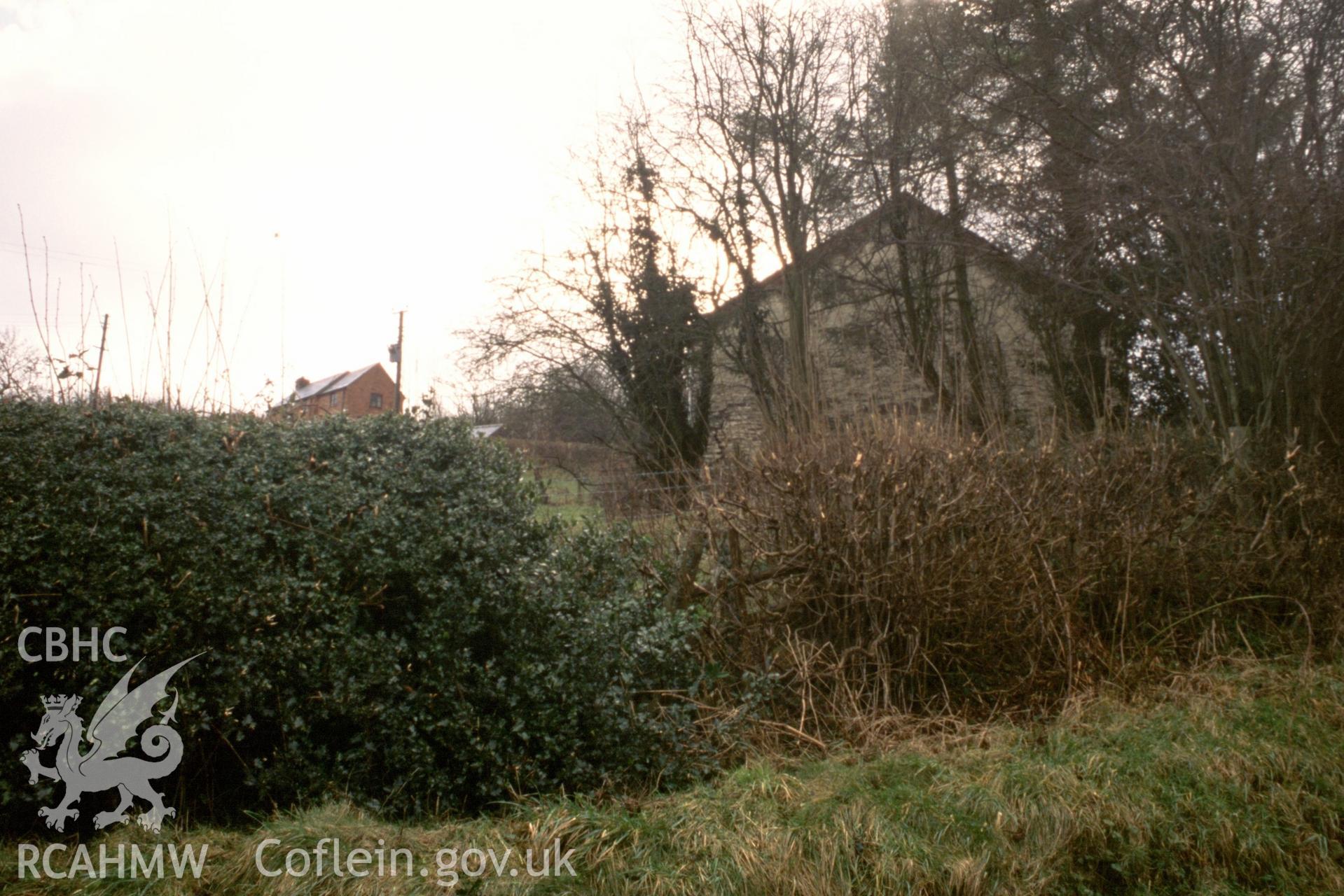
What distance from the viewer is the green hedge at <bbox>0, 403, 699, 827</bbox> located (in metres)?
3.41

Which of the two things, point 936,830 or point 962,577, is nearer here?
point 936,830

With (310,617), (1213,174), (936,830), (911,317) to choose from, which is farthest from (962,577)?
(911,317)

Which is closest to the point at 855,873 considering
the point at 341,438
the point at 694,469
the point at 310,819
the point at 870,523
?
the point at 310,819

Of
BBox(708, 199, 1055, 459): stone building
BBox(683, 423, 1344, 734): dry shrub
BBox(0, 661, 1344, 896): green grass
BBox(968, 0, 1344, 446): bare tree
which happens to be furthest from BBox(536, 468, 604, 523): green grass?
BBox(968, 0, 1344, 446): bare tree

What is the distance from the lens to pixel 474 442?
4855mm

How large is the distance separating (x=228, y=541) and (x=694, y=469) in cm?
370

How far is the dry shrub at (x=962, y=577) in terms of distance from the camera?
199 inches

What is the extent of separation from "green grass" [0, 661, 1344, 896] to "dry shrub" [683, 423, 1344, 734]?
0.89 meters

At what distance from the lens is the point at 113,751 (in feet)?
10.8

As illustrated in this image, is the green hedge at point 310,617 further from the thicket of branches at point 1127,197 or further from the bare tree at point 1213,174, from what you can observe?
the bare tree at point 1213,174

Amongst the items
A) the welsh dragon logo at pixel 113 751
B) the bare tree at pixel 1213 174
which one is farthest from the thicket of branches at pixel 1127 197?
the welsh dragon logo at pixel 113 751

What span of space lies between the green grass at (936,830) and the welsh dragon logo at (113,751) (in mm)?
Answer: 190

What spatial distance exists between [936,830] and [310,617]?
2.58 meters

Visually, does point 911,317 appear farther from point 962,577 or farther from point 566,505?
point 962,577
